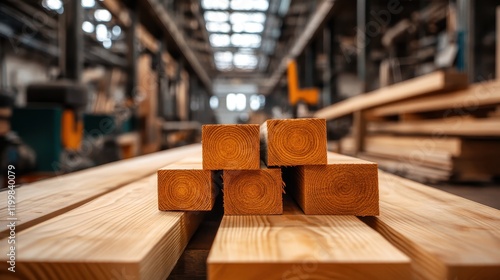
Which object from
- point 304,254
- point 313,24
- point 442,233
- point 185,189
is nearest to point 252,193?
point 185,189

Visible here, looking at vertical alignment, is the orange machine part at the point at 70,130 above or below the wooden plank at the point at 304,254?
above

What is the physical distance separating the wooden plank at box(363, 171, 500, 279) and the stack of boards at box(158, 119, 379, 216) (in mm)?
131

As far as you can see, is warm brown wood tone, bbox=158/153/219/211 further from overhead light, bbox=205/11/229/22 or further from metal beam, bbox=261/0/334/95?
overhead light, bbox=205/11/229/22

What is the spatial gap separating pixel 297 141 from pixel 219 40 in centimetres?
1813

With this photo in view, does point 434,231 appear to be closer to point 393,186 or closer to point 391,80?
point 393,186

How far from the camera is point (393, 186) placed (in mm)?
1821

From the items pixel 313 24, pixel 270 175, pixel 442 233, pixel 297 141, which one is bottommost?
pixel 442 233

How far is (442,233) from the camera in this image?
1033 mm

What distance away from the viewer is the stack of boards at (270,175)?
1.18 meters

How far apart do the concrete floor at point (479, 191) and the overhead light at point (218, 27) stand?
14.7 m

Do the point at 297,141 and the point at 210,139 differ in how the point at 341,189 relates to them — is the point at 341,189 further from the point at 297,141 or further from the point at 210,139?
the point at 210,139

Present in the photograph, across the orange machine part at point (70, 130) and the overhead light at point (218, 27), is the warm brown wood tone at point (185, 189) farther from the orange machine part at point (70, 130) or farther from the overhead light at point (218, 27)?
the overhead light at point (218, 27)

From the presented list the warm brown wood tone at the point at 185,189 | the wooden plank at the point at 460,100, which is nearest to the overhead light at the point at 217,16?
the wooden plank at the point at 460,100

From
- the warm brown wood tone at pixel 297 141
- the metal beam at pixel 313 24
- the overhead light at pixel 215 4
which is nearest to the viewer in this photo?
the warm brown wood tone at pixel 297 141
